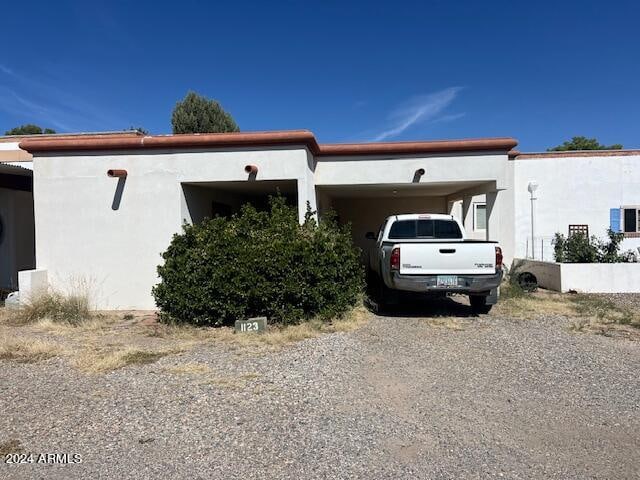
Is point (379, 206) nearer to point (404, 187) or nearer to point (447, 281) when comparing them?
point (404, 187)

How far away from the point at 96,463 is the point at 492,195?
435 inches

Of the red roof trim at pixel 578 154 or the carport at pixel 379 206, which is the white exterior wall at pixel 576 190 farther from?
the carport at pixel 379 206

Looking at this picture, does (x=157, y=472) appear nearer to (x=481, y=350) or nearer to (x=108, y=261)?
(x=481, y=350)

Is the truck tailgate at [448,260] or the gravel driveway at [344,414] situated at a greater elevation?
the truck tailgate at [448,260]

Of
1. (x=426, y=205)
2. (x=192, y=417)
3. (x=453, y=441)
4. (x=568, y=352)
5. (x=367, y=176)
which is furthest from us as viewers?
(x=426, y=205)

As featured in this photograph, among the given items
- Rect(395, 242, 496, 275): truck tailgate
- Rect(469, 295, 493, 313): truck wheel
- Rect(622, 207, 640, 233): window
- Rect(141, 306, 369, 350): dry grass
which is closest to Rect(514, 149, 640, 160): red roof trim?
Rect(622, 207, 640, 233): window

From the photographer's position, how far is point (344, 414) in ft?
14.8

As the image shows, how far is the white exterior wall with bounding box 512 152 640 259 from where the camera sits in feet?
58.1

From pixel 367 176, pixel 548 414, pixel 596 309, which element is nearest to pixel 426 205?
pixel 367 176

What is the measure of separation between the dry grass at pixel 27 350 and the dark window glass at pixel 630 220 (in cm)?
Answer: 1866

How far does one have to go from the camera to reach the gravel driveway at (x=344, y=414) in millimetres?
3555

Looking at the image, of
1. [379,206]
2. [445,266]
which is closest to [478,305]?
[445,266]

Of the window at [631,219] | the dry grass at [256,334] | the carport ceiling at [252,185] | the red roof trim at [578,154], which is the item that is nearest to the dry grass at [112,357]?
the dry grass at [256,334]

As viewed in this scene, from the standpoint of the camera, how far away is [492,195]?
40.7 feet
